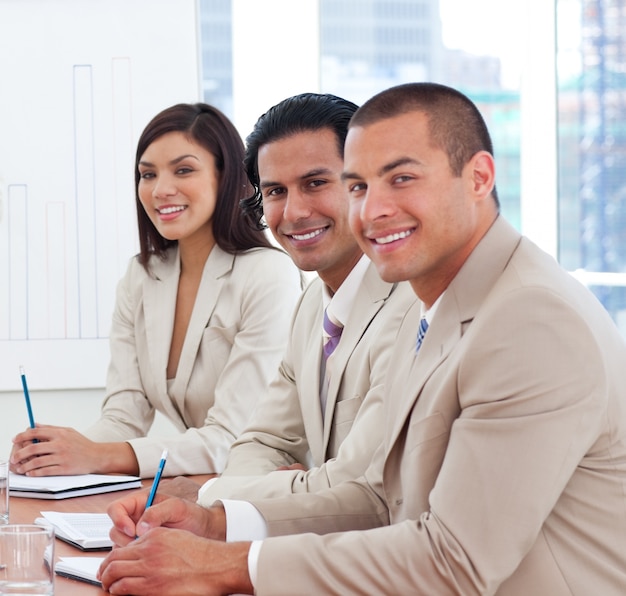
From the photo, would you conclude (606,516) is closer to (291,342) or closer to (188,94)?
(291,342)

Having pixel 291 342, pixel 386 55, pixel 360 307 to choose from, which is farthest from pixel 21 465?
pixel 386 55

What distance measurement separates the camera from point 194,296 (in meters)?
3.03

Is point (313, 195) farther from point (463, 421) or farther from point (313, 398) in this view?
point (463, 421)

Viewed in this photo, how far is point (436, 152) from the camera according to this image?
152cm

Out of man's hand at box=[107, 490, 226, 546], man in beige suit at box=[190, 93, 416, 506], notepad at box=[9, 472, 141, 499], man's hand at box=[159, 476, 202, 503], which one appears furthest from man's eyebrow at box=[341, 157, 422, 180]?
notepad at box=[9, 472, 141, 499]

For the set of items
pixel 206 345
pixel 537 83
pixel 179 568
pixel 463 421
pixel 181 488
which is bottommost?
pixel 181 488

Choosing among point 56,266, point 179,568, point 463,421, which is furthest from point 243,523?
point 56,266

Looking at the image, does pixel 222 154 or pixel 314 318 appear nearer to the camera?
pixel 314 318

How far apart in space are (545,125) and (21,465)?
304cm

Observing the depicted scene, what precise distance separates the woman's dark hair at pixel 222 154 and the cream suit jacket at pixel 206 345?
0.06 m

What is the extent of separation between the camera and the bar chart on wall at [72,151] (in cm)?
392

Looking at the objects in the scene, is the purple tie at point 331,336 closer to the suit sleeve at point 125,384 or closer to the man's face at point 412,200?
the man's face at point 412,200

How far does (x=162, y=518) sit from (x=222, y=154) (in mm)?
1669

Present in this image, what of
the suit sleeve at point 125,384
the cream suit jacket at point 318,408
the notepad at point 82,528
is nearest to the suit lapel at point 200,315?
the suit sleeve at point 125,384
